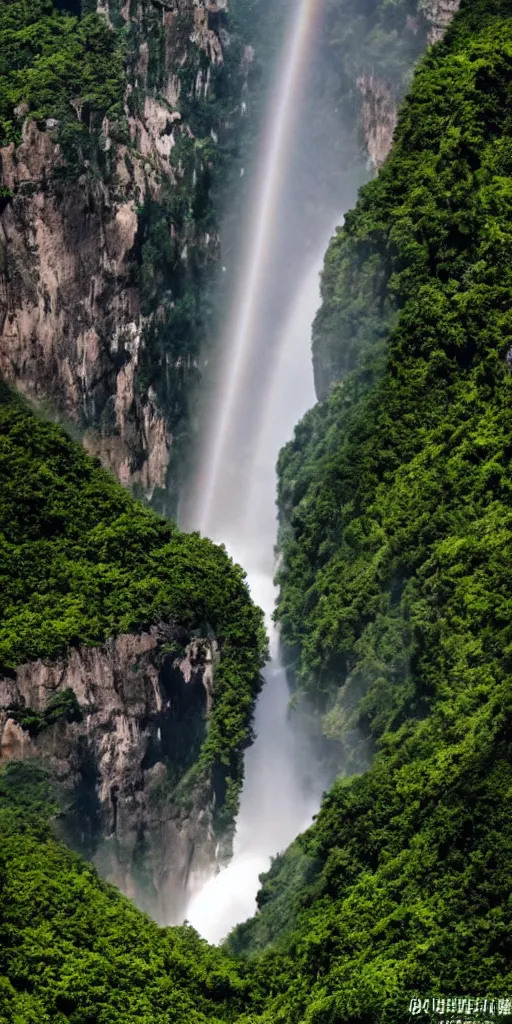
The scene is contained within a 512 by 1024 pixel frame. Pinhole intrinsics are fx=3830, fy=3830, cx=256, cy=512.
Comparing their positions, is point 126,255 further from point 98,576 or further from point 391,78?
point 98,576

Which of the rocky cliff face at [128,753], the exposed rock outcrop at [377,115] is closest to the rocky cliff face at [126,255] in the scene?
the exposed rock outcrop at [377,115]

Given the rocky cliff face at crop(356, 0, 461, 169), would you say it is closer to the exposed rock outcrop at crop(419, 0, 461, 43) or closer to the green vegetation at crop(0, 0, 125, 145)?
the exposed rock outcrop at crop(419, 0, 461, 43)

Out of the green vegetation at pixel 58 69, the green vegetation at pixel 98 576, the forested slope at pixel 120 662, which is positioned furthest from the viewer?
the green vegetation at pixel 58 69

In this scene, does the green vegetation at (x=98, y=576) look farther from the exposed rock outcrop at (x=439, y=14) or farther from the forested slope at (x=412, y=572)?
the exposed rock outcrop at (x=439, y=14)

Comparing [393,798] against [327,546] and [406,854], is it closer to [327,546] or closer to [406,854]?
[406,854]

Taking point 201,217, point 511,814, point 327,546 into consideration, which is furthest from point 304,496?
point 511,814

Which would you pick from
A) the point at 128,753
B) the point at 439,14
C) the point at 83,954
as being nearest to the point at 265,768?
the point at 128,753

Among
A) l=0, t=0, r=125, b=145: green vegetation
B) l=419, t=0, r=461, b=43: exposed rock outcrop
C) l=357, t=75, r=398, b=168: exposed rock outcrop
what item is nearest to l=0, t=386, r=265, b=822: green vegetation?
l=0, t=0, r=125, b=145: green vegetation
